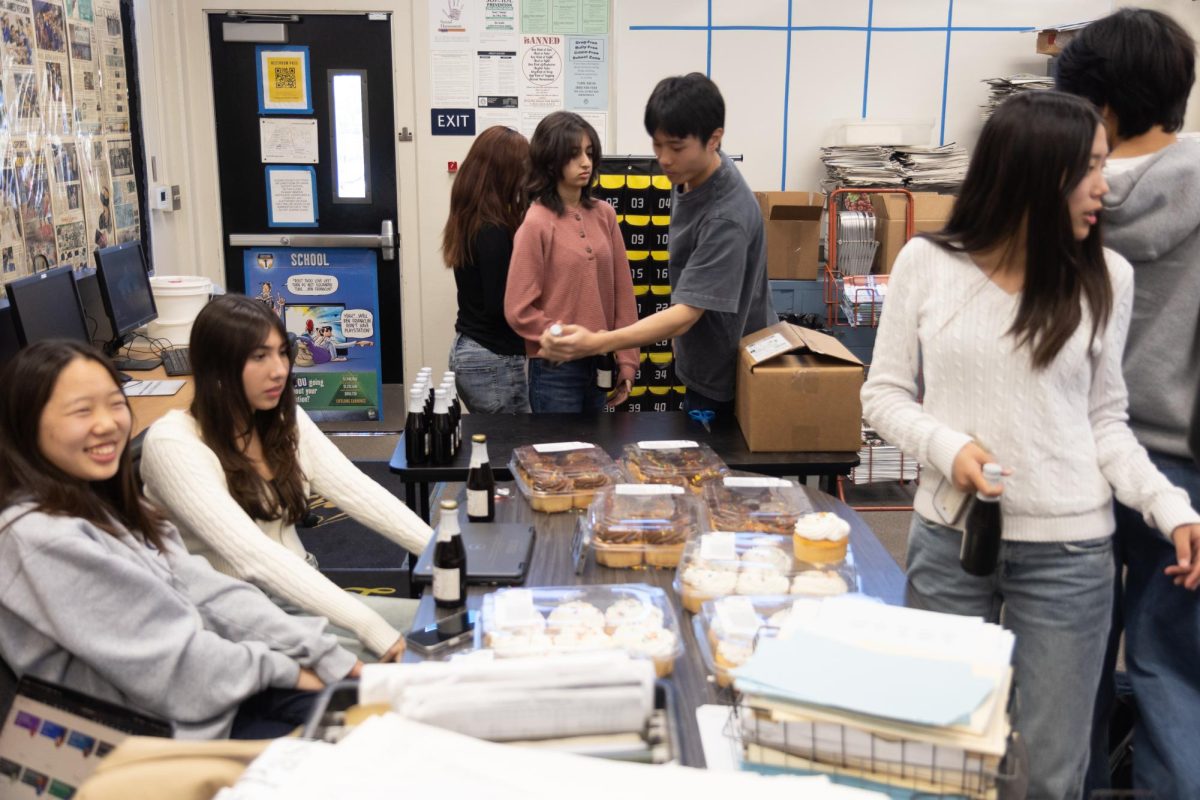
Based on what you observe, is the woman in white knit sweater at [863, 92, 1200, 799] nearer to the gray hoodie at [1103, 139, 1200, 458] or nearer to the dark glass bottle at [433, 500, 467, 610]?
the gray hoodie at [1103, 139, 1200, 458]

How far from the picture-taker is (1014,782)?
117cm

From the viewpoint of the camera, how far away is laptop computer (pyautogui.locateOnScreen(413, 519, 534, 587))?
2.00 m

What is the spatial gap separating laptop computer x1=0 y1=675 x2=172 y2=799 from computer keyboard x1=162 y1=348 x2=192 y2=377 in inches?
96.2

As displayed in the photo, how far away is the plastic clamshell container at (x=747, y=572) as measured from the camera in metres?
1.84

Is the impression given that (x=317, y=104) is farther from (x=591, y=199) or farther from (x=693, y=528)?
(x=693, y=528)

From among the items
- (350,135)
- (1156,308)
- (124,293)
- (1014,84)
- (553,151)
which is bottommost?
(124,293)

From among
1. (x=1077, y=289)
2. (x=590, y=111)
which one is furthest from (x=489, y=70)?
(x=1077, y=289)

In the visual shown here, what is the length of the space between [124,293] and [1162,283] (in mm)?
3623

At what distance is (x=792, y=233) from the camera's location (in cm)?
498

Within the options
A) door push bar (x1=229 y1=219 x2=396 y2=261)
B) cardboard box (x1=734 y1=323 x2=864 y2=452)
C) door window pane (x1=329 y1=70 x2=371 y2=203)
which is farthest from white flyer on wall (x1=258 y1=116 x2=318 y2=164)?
cardboard box (x1=734 y1=323 x2=864 y2=452)

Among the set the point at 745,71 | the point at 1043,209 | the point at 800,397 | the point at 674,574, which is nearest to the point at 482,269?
the point at 800,397

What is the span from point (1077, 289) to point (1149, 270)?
0.39 metres

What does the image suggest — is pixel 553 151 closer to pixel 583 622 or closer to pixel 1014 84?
pixel 583 622

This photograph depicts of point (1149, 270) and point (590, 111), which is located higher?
point (590, 111)
